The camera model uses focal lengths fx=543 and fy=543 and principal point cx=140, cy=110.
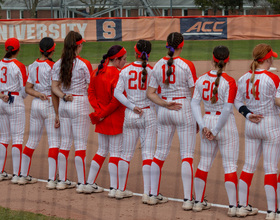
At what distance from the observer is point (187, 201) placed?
6105mm

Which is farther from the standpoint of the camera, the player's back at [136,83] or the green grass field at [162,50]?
the green grass field at [162,50]

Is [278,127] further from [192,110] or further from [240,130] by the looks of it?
[240,130]

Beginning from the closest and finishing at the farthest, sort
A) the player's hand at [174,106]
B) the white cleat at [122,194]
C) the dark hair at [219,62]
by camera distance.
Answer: the dark hair at [219,62] → the player's hand at [174,106] → the white cleat at [122,194]

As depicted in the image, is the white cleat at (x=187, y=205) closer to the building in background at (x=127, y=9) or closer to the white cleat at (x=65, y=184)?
the white cleat at (x=65, y=184)

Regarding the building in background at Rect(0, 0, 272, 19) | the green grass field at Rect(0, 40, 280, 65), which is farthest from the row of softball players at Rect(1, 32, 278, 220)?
the building in background at Rect(0, 0, 272, 19)

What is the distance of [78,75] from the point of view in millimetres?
6785

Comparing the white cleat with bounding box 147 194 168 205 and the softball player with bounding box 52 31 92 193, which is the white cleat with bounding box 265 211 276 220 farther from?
the softball player with bounding box 52 31 92 193

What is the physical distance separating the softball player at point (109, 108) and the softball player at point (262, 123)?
5.31ft

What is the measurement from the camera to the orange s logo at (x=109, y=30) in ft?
96.1

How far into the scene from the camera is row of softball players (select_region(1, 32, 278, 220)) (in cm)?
583

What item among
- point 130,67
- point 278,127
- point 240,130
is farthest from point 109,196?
point 240,130

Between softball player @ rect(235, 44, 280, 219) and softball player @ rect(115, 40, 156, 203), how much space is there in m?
1.16

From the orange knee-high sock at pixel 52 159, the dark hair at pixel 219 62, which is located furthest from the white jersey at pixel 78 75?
the dark hair at pixel 219 62

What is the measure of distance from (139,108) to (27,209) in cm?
173
